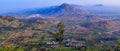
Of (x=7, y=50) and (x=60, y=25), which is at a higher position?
(x=60, y=25)

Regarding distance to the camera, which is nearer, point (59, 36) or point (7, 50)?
point (59, 36)

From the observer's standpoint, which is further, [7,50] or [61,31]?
[7,50]

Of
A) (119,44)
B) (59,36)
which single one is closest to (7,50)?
(59,36)

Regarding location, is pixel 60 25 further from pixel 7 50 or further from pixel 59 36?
pixel 7 50

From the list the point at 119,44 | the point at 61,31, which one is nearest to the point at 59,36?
the point at 61,31

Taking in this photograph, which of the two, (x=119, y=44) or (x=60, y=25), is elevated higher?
(x=60, y=25)

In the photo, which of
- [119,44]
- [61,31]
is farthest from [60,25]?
[119,44]
